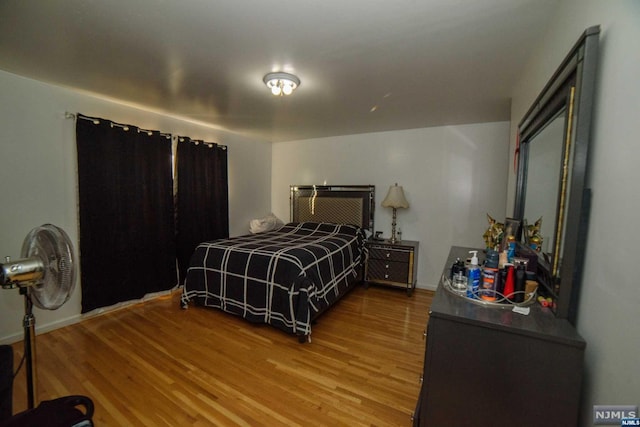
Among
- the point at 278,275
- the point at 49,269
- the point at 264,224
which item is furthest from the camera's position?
the point at 264,224

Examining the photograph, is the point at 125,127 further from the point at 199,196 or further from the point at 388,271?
the point at 388,271

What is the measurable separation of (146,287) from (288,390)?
224cm

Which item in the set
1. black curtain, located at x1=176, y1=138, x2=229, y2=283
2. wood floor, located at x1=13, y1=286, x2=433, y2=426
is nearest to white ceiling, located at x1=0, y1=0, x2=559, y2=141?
black curtain, located at x1=176, y1=138, x2=229, y2=283

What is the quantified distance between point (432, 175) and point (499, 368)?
3.01 meters

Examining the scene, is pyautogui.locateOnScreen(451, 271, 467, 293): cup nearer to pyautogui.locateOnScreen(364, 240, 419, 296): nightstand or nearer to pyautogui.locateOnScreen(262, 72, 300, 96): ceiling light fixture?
pyautogui.locateOnScreen(262, 72, 300, 96): ceiling light fixture

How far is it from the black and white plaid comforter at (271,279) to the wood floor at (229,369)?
0.18 metres

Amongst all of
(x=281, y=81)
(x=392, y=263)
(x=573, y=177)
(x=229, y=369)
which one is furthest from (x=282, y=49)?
(x=392, y=263)

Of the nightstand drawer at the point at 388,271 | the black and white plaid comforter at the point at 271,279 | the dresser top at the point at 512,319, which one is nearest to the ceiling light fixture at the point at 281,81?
the black and white plaid comforter at the point at 271,279

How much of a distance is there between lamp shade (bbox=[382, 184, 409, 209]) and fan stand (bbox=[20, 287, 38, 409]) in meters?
3.38

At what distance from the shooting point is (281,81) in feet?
6.73

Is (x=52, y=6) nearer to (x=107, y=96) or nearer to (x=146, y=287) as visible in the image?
(x=107, y=96)

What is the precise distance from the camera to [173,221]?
10.7ft

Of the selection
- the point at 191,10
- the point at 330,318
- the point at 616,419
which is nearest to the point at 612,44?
the point at 616,419

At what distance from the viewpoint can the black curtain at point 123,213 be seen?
256 centimetres
